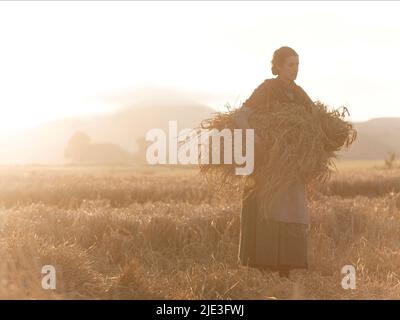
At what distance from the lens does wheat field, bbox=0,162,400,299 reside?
561 cm

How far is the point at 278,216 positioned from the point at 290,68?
1480 millimetres

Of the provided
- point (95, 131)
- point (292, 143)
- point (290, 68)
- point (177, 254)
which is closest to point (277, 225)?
point (292, 143)

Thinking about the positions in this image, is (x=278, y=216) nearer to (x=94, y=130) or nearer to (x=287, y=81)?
(x=287, y=81)

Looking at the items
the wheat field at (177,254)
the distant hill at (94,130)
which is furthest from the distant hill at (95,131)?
the wheat field at (177,254)

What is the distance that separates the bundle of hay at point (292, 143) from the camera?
613 cm

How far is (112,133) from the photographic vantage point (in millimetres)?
160250

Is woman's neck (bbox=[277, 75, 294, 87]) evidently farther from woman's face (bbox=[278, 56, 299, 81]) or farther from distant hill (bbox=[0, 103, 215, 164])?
distant hill (bbox=[0, 103, 215, 164])

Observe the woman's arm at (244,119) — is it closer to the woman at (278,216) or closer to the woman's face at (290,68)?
the woman at (278,216)

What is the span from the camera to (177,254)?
8367 millimetres

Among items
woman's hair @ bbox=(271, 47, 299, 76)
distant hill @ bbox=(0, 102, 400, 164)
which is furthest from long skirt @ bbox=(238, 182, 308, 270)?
distant hill @ bbox=(0, 102, 400, 164)

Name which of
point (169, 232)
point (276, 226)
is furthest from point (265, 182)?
point (169, 232)
